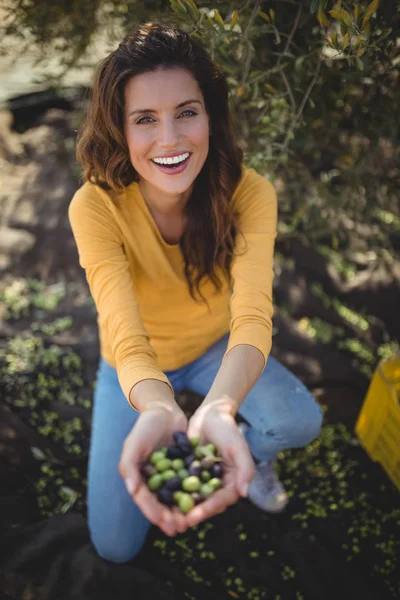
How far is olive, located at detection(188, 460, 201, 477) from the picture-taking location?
1687 millimetres

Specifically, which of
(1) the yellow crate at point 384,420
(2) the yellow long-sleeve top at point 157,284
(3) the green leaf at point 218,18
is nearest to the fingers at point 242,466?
(2) the yellow long-sleeve top at point 157,284

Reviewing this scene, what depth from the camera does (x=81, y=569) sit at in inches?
97.3

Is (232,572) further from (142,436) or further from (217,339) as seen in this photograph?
(142,436)

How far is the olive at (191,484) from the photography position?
167 centimetres

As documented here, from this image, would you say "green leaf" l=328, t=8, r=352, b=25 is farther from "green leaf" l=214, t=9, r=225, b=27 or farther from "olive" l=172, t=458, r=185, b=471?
"olive" l=172, t=458, r=185, b=471

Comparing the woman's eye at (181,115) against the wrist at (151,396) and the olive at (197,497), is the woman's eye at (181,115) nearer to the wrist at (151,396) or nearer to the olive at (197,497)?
the wrist at (151,396)

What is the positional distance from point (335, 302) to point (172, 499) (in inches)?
109

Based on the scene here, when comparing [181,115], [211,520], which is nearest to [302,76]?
[181,115]

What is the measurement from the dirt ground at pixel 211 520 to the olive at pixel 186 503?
3.46ft

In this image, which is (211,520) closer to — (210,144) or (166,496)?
(166,496)

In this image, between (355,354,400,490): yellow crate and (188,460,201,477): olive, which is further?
(355,354,400,490): yellow crate

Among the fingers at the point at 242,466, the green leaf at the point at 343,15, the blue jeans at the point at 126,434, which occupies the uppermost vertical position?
the green leaf at the point at 343,15

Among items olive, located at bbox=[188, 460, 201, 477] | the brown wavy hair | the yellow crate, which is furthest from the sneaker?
olive, located at bbox=[188, 460, 201, 477]

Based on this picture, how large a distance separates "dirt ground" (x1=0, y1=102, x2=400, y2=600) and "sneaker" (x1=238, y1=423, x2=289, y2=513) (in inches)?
2.2
